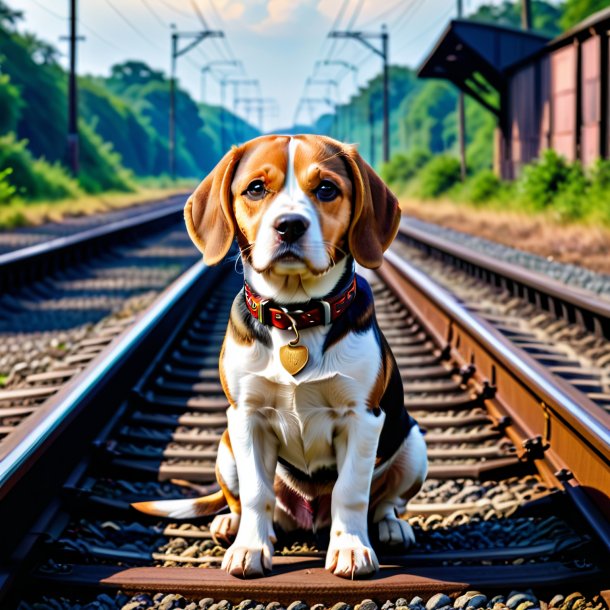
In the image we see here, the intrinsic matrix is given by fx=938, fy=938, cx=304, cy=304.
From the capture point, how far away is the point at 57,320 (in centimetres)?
741

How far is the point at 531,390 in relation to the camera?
3.83 meters

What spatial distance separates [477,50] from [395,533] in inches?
905

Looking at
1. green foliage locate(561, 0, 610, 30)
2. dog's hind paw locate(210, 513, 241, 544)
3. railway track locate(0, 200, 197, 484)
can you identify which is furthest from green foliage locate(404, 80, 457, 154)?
dog's hind paw locate(210, 513, 241, 544)

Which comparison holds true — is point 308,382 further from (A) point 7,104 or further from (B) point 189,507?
(A) point 7,104

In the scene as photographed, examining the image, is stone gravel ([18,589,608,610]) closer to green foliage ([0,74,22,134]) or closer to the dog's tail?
the dog's tail

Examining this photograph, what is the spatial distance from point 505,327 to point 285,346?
Answer: 13.2 feet

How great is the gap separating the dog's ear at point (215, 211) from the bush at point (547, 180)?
50.8 feet

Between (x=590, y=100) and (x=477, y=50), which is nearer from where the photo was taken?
(x=590, y=100)

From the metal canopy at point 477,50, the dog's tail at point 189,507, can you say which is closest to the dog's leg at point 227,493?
the dog's tail at point 189,507

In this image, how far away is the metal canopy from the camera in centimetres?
2380

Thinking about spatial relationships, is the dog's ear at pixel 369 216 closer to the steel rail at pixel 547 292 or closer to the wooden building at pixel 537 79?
the steel rail at pixel 547 292

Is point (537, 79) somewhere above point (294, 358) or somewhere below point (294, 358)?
above

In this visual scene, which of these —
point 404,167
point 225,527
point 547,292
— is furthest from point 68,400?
point 404,167

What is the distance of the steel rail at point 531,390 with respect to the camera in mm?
3078
